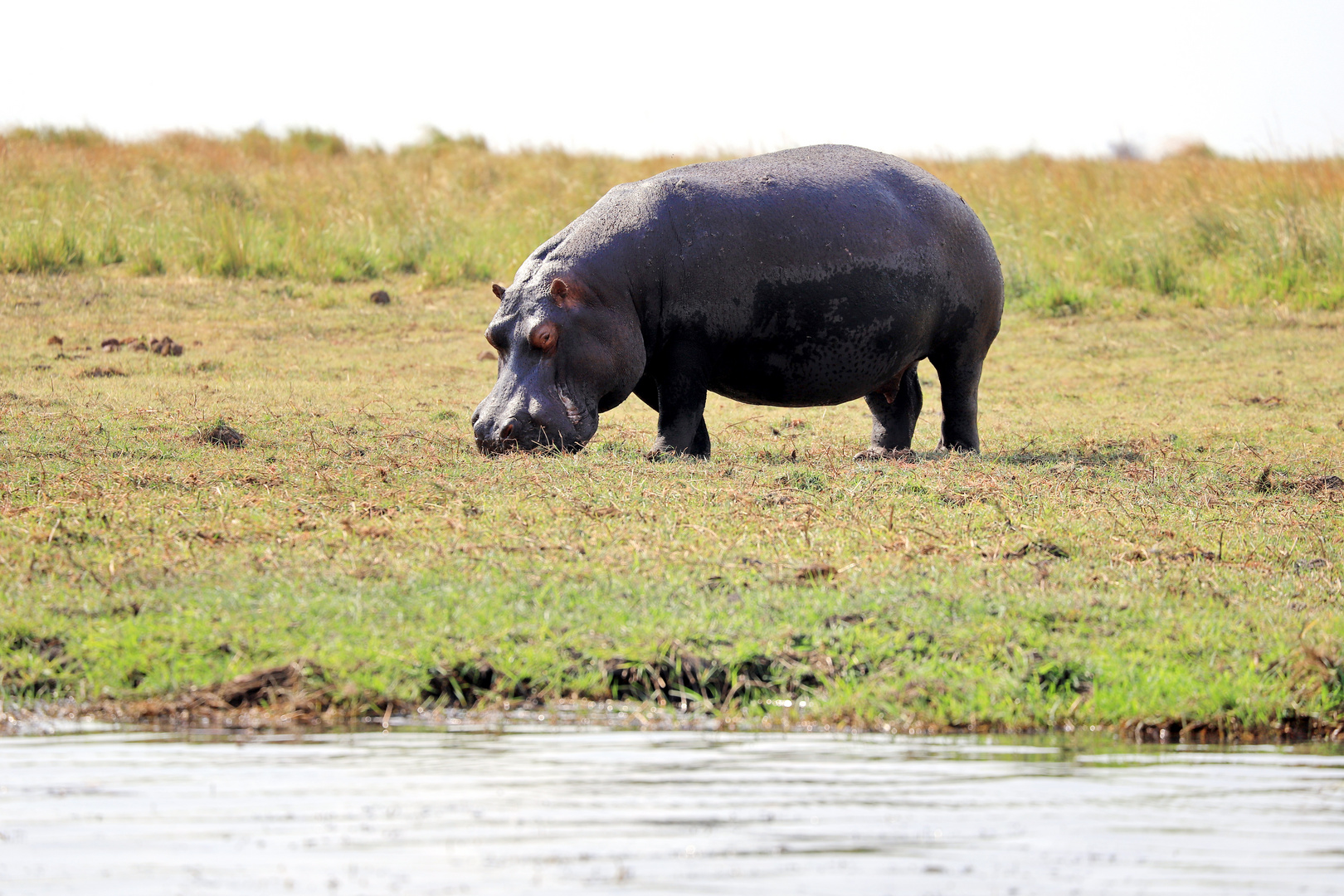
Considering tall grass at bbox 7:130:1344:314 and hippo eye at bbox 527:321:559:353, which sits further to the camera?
tall grass at bbox 7:130:1344:314

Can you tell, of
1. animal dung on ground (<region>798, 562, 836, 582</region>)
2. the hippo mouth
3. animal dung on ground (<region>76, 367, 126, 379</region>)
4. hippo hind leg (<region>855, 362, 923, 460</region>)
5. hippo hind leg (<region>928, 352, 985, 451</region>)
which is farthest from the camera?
animal dung on ground (<region>76, 367, 126, 379</region>)

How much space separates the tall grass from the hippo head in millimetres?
8265

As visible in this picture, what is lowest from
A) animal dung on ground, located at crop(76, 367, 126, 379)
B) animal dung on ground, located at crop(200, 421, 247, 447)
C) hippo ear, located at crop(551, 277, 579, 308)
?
animal dung on ground, located at crop(200, 421, 247, 447)

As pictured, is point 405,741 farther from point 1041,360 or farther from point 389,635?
point 1041,360

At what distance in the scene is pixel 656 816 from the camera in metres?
3.15

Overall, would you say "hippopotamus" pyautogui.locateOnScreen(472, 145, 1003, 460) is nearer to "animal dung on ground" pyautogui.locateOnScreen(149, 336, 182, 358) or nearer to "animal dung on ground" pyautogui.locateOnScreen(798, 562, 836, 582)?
"animal dung on ground" pyautogui.locateOnScreen(798, 562, 836, 582)

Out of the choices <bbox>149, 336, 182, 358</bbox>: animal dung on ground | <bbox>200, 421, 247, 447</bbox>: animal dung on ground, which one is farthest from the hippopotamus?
<bbox>149, 336, 182, 358</bbox>: animal dung on ground

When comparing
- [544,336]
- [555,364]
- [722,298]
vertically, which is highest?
[722,298]

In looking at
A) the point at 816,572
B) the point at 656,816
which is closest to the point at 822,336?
the point at 816,572

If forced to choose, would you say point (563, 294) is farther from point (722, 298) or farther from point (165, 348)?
point (165, 348)

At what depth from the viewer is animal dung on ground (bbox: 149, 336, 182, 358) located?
40.8ft

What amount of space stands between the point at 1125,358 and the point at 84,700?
10.7 metres

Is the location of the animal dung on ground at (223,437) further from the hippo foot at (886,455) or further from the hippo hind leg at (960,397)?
the hippo hind leg at (960,397)

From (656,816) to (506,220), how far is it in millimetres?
15173
